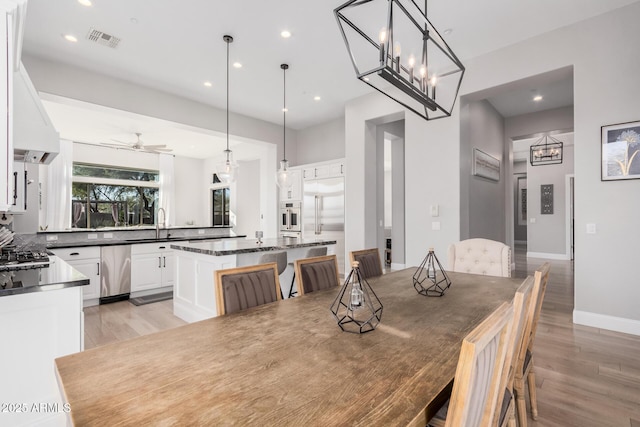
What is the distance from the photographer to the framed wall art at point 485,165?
15.4 feet

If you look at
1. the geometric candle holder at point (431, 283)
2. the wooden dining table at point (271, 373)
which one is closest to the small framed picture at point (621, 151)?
the geometric candle holder at point (431, 283)

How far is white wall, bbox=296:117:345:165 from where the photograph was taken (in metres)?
6.38

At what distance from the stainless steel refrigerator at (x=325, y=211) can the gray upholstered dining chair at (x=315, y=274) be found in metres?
3.49

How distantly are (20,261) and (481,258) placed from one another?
3.57 m

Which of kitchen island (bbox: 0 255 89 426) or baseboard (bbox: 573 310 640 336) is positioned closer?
kitchen island (bbox: 0 255 89 426)

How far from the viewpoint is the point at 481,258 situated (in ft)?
Answer: 8.99

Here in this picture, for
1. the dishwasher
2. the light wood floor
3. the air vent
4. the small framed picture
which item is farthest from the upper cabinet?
the small framed picture

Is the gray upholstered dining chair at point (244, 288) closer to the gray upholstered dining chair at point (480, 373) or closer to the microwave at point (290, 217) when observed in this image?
the gray upholstered dining chair at point (480, 373)

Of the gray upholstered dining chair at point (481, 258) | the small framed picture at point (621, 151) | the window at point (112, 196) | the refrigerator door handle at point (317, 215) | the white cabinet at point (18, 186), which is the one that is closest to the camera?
the gray upholstered dining chair at point (481, 258)

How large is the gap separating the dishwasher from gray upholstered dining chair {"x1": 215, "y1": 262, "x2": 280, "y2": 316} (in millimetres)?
3534

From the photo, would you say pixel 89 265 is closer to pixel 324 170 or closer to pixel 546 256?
pixel 324 170

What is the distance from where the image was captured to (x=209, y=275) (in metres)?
3.22

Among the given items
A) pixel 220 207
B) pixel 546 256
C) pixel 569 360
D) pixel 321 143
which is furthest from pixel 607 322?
pixel 220 207

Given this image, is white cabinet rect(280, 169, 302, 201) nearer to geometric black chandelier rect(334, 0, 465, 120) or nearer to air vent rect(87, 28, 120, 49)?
geometric black chandelier rect(334, 0, 465, 120)
